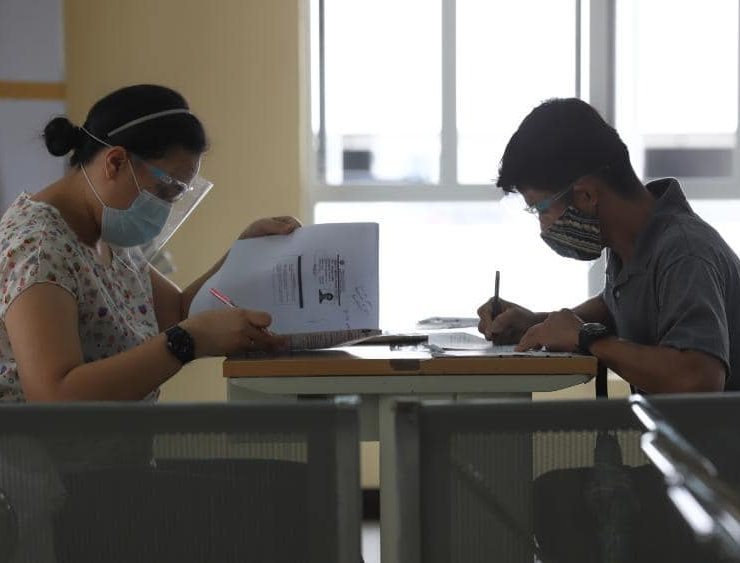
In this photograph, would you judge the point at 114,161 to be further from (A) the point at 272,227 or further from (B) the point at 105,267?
(A) the point at 272,227

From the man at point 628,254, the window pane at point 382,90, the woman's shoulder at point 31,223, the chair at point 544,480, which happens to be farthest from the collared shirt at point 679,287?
the window pane at point 382,90

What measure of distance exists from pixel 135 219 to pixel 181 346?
37 cm

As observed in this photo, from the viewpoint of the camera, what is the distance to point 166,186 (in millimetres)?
1852

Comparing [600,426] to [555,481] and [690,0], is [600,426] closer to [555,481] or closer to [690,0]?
[555,481]

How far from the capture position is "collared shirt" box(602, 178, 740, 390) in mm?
1574

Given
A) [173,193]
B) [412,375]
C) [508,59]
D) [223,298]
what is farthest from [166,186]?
[508,59]

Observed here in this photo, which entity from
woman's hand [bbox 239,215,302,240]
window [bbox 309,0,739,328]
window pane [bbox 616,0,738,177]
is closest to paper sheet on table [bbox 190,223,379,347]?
woman's hand [bbox 239,215,302,240]

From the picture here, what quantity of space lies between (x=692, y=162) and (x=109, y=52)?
2.29 meters

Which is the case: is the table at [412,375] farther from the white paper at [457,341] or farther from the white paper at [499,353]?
the white paper at [457,341]

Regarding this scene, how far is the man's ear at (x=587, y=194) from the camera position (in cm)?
181

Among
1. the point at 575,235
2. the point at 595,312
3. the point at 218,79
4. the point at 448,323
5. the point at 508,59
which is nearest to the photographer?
the point at 575,235

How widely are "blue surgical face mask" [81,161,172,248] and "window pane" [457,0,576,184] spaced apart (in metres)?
2.15

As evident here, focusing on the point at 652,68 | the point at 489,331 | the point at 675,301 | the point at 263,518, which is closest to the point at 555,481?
the point at 263,518

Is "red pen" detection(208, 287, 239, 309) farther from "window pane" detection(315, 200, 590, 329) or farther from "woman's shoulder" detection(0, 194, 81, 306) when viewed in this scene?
"window pane" detection(315, 200, 590, 329)
